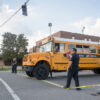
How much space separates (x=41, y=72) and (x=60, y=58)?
161 centimetres

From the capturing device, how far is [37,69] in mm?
8781

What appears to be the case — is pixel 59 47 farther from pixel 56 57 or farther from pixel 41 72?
pixel 41 72

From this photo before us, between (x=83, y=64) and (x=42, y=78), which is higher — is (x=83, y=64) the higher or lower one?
the higher one

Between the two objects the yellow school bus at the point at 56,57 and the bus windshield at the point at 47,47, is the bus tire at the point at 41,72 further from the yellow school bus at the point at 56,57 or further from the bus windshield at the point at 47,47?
the bus windshield at the point at 47,47

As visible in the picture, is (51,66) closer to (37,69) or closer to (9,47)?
(37,69)

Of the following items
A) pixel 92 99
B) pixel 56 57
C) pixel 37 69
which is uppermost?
pixel 56 57

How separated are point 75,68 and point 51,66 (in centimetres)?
337

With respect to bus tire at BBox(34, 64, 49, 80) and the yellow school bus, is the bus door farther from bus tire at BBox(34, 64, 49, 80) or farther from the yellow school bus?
bus tire at BBox(34, 64, 49, 80)

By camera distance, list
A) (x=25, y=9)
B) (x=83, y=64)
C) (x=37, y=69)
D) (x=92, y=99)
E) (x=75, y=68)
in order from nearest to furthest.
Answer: (x=92, y=99)
(x=75, y=68)
(x=37, y=69)
(x=83, y=64)
(x=25, y=9)

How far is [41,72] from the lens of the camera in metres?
8.91

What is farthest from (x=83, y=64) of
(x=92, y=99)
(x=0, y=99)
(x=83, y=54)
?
(x=0, y=99)

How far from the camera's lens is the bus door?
30.8 ft

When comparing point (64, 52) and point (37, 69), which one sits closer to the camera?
point (37, 69)

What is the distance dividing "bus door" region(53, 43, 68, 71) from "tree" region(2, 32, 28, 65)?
122ft
